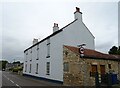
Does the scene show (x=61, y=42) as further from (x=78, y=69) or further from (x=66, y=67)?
(x=78, y=69)

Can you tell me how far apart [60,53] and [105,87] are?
717cm

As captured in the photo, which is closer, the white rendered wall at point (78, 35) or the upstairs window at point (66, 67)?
the upstairs window at point (66, 67)

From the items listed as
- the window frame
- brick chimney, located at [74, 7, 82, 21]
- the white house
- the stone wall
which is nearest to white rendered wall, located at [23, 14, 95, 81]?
the white house

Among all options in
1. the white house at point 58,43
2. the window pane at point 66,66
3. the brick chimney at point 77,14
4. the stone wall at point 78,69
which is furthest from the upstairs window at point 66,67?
the brick chimney at point 77,14

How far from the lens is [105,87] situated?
16.4 meters

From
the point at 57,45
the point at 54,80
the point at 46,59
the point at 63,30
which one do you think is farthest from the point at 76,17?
the point at 54,80

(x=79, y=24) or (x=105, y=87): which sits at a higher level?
(x=79, y=24)

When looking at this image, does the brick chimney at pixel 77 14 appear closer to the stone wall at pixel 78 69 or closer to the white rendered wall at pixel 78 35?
the white rendered wall at pixel 78 35

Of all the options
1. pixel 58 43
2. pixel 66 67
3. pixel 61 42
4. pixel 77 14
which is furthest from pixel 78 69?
pixel 77 14

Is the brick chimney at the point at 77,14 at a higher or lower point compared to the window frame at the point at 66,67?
higher

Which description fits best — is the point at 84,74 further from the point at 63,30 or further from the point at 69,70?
the point at 63,30

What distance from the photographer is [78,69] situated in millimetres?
18266

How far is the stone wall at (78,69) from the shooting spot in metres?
17.8

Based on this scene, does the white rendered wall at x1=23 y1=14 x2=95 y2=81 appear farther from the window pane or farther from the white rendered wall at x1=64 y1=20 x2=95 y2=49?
the window pane
